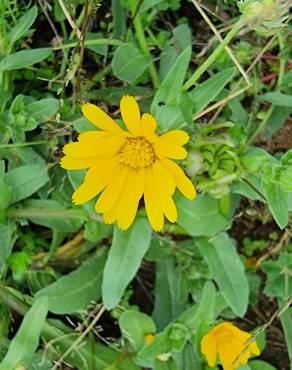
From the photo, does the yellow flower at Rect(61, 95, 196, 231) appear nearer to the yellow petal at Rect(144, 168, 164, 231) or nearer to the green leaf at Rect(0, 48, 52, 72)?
the yellow petal at Rect(144, 168, 164, 231)

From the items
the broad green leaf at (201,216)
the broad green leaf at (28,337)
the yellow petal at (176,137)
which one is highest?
the yellow petal at (176,137)

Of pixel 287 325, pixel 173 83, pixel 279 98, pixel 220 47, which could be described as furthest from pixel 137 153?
pixel 287 325

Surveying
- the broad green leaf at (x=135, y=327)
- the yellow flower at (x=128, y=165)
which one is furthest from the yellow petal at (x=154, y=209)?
the broad green leaf at (x=135, y=327)

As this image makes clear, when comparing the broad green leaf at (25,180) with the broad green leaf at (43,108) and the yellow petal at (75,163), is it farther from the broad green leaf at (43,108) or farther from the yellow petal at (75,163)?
the yellow petal at (75,163)

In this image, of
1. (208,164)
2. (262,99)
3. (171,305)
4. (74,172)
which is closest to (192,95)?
(208,164)

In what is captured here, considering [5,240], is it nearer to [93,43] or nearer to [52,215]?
[52,215]

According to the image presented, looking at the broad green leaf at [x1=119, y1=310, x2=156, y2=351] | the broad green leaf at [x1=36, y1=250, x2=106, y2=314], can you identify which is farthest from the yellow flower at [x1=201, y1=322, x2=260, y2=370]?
the broad green leaf at [x1=36, y1=250, x2=106, y2=314]

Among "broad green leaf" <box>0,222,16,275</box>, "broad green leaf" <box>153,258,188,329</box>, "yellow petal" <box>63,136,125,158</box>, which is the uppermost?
"yellow petal" <box>63,136,125,158</box>
